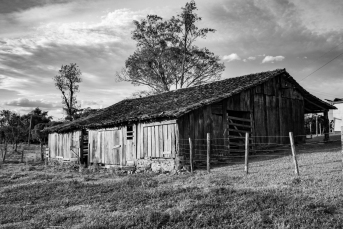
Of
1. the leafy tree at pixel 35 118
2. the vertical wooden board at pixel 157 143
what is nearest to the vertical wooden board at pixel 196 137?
the vertical wooden board at pixel 157 143

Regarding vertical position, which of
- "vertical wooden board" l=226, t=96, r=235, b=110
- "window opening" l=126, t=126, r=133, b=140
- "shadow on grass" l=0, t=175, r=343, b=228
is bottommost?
"shadow on grass" l=0, t=175, r=343, b=228

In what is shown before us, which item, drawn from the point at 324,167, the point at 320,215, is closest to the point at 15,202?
the point at 320,215

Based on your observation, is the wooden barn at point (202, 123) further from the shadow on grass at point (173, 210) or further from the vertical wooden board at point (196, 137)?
the shadow on grass at point (173, 210)

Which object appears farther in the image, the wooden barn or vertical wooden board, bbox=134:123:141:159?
vertical wooden board, bbox=134:123:141:159

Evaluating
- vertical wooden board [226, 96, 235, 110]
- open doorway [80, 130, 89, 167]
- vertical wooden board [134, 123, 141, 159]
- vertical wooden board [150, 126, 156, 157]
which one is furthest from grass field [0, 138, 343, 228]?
open doorway [80, 130, 89, 167]

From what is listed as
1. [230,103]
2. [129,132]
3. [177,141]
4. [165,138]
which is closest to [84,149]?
[129,132]

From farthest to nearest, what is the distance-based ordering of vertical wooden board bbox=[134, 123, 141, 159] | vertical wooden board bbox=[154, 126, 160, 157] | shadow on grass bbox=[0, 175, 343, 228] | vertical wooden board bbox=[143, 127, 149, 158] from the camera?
vertical wooden board bbox=[134, 123, 141, 159]
vertical wooden board bbox=[143, 127, 149, 158]
vertical wooden board bbox=[154, 126, 160, 157]
shadow on grass bbox=[0, 175, 343, 228]

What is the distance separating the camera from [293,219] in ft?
20.4

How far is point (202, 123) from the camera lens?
53.2 ft

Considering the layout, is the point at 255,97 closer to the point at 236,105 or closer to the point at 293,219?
the point at 236,105

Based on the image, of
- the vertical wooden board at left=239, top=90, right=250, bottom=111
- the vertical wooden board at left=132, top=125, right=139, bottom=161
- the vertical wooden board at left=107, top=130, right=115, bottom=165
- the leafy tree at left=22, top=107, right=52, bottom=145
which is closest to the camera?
the vertical wooden board at left=132, top=125, right=139, bottom=161

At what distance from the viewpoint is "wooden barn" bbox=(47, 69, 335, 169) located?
15.8 meters

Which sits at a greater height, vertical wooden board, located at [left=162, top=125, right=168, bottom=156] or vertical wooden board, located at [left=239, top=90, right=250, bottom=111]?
vertical wooden board, located at [left=239, top=90, right=250, bottom=111]

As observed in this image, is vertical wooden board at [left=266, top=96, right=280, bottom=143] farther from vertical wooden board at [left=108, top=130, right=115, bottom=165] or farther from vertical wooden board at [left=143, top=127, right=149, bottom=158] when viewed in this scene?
vertical wooden board at [left=108, top=130, right=115, bottom=165]
